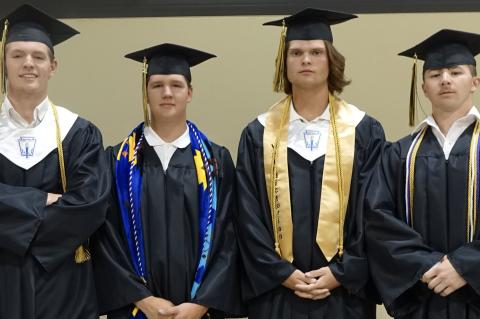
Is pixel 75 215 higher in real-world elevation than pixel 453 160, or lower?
lower

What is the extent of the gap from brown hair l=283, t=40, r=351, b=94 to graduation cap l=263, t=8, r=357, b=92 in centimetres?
3

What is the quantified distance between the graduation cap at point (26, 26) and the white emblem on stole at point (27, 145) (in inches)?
10.4

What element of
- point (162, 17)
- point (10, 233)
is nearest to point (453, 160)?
point (10, 233)

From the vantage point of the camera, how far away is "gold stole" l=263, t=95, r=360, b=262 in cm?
323

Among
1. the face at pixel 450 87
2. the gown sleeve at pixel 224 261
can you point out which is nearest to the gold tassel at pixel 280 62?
the gown sleeve at pixel 224 261

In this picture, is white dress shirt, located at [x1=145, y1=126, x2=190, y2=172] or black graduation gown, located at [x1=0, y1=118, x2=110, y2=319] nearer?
black graduation gown, located at [x1=0, y1=118, x2=110, y2=319]

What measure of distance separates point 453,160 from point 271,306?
1.09 m

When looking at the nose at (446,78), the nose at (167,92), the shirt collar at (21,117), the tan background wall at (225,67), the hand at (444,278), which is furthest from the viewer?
the tan background wall at (225,67)

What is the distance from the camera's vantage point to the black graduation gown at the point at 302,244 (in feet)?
10.5

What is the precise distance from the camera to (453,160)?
310 cm

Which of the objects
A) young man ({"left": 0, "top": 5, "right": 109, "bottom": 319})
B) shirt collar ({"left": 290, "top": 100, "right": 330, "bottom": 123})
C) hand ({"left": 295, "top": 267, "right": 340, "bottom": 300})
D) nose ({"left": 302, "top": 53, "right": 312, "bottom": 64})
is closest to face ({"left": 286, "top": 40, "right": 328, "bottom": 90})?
nose ({"left": 302, "top": 53, "right": 312, "bottom": 64})

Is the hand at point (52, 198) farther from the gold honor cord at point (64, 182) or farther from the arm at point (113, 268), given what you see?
the arm at point (113, 268)

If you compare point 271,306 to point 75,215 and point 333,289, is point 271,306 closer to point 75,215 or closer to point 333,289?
point 333,289

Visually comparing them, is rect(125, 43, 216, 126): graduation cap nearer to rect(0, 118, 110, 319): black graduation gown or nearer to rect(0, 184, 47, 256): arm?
rect(0, 118, 110, 319): black graduation gown
